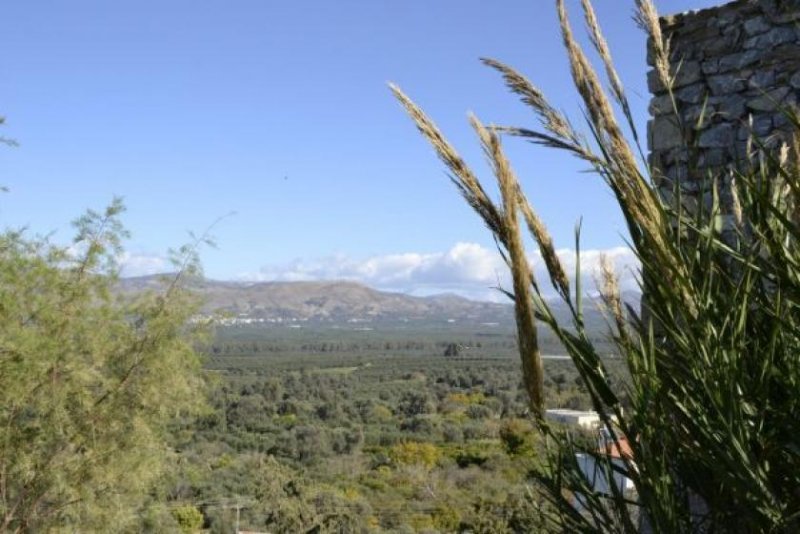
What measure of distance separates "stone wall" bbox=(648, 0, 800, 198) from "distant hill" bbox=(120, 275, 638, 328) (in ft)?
290

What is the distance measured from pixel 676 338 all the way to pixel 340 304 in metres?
118

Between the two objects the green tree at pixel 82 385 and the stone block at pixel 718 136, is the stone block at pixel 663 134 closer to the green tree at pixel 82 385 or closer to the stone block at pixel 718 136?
the stone block at pixel 718 136

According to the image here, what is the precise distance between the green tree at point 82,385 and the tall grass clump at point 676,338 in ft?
15.3

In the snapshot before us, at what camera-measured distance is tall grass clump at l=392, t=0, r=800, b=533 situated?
3.59 ft

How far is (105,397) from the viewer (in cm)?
575

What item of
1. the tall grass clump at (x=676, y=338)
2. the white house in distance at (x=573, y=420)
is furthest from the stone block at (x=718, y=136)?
the tall grass clump at (x=676, y=338)

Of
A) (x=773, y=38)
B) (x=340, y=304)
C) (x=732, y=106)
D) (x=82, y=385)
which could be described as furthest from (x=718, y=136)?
(x=340, y=304)

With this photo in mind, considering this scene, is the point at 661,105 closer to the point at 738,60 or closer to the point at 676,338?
the point at 738,60

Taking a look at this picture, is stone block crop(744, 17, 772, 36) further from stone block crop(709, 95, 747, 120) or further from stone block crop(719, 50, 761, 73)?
stone block crop(709, 95, 747, 120)

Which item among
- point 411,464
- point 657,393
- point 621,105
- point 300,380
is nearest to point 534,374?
point 657,393

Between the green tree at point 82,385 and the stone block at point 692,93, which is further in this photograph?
the green tree at point 82,385

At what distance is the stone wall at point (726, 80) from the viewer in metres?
2.35

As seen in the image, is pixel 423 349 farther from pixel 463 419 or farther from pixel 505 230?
pixel 505 230

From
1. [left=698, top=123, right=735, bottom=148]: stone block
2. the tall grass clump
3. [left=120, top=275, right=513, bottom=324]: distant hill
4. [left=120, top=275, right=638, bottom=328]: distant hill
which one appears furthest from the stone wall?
[left=120, top=275, right=513, bottom=324]: distant hill
